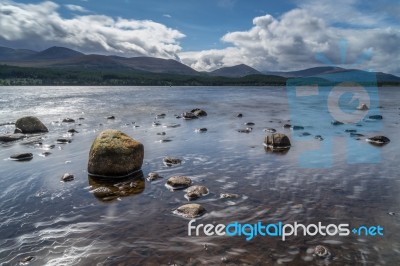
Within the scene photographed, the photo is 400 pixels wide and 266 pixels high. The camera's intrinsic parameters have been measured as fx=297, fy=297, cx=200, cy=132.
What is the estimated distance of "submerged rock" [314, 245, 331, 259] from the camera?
363 inches

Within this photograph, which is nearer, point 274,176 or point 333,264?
point 333,264

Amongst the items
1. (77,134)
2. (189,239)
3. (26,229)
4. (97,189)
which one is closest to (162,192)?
(97,189)

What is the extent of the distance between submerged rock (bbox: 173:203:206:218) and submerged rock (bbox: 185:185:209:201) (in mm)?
1312

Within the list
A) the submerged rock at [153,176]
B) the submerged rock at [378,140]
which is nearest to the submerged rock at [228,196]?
the submerged rock at [153,176]

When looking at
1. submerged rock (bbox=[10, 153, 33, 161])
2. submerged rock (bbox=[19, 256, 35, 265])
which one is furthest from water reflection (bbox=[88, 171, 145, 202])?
submerged rock (bbox=[10, 153, 33, 161])

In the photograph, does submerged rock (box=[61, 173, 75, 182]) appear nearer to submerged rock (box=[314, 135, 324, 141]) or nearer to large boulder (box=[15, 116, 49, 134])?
large boulder (box=[15, 116, 49, 134])

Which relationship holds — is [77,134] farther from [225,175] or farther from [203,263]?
[203,263]

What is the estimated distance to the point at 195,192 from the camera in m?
14.0

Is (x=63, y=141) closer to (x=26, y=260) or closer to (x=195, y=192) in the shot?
(x=195, y=192)

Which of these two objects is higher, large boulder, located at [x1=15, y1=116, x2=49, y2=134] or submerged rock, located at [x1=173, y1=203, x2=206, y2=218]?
large boulder, located at [x1=15, y1=116, x2=49, y2=134]

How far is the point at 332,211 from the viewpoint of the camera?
12211mm

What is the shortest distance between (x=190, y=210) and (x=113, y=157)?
686 centimetres

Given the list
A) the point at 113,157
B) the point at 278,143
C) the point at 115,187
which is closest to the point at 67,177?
the point at 113,157

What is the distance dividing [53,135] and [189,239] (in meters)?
25.4
